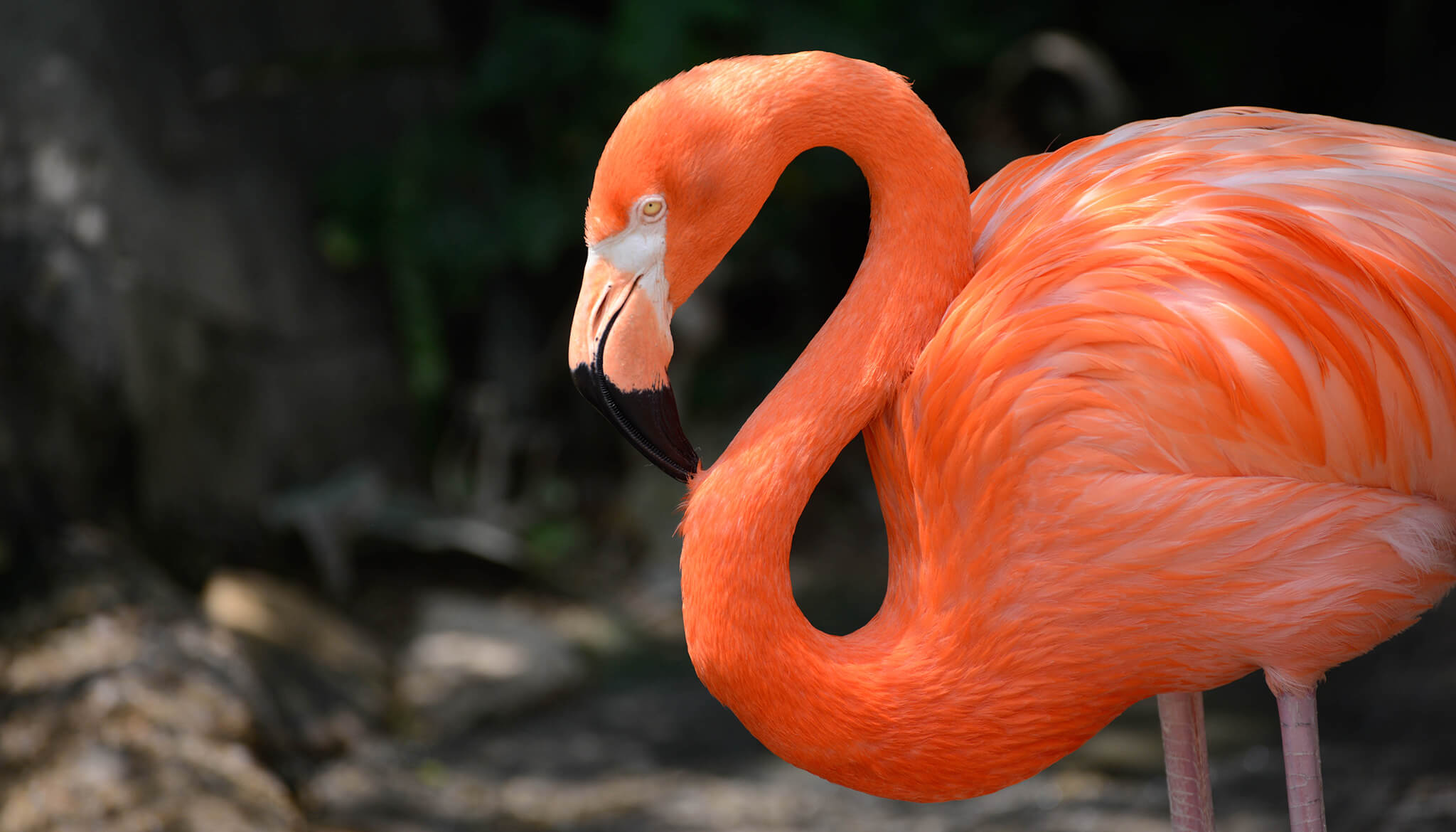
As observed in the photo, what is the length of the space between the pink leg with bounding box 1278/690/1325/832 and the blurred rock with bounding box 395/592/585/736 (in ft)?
9.03

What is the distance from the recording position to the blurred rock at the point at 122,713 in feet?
9.38

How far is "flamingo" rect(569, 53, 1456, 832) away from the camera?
146 cm

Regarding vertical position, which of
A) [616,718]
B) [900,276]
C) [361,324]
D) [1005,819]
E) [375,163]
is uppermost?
[375,163]

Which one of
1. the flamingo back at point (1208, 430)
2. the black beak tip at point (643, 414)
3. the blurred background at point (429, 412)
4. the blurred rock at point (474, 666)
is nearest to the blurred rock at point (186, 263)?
the blurred background at point (429, 412)

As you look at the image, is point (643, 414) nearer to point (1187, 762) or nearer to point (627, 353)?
point (627, 353)

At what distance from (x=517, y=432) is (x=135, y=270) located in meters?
1.66

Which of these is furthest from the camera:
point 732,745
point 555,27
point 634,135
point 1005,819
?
point 555,27

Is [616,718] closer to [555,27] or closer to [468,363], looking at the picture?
[468,363]

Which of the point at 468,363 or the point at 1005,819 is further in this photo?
the point at 468,363

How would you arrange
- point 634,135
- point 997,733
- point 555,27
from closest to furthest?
point 634,135 < point 997,733 < point 555,27

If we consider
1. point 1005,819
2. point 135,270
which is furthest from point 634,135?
point 135,270

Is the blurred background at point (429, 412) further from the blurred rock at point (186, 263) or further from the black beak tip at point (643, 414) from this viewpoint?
the black beak tip at point (643, 414)

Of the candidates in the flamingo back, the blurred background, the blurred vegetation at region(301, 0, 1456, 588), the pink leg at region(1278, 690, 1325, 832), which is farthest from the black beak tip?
the blurred vegetation at region(301, 0, 1456, 588)

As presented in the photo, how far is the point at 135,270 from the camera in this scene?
4.02 m
